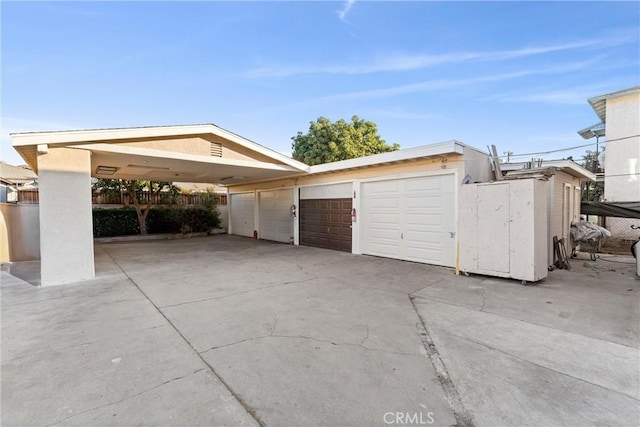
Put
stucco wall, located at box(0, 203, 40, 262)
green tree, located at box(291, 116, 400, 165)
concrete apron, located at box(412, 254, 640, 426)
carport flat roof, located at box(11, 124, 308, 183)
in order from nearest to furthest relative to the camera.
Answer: concrete apron, located at box(412, 254, 640, 426)
carport flat roof, located at box(11, 124, 308, 183)
stucco wall, located at box(0, 203, 40, 262)
green tree, located at box(291, 116, 400, 165)

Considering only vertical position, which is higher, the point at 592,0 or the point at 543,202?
the point at 592,0

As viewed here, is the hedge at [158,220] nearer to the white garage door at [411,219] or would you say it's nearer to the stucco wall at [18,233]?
the stucco wall at [18,233]

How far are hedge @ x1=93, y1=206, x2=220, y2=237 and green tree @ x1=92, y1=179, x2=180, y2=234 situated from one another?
1.53 feet

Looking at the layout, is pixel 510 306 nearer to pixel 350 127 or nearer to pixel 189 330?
pixel 189 330

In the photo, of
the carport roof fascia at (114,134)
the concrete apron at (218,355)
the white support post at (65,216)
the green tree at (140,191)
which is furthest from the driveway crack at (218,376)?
the green tree at (140,191)

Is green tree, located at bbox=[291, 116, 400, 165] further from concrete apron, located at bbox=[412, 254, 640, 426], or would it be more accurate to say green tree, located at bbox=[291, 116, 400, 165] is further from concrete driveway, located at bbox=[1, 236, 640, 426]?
concrete apron, located at bbox=[412, 254, 640, 426]

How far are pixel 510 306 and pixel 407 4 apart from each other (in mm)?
8170

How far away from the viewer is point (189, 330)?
3686 mm

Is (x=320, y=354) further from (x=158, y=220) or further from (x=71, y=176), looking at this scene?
(x=158, y=220)

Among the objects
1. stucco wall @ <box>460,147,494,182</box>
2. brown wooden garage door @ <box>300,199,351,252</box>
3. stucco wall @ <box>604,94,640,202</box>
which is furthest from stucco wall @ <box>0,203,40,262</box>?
stucco wall @ <box>604,94,640,202</box>

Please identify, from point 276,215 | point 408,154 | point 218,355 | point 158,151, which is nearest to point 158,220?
point 276,215

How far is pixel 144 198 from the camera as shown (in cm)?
1568

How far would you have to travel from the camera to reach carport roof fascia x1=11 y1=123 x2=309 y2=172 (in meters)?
5.61

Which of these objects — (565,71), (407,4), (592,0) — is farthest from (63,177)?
(565,71)
